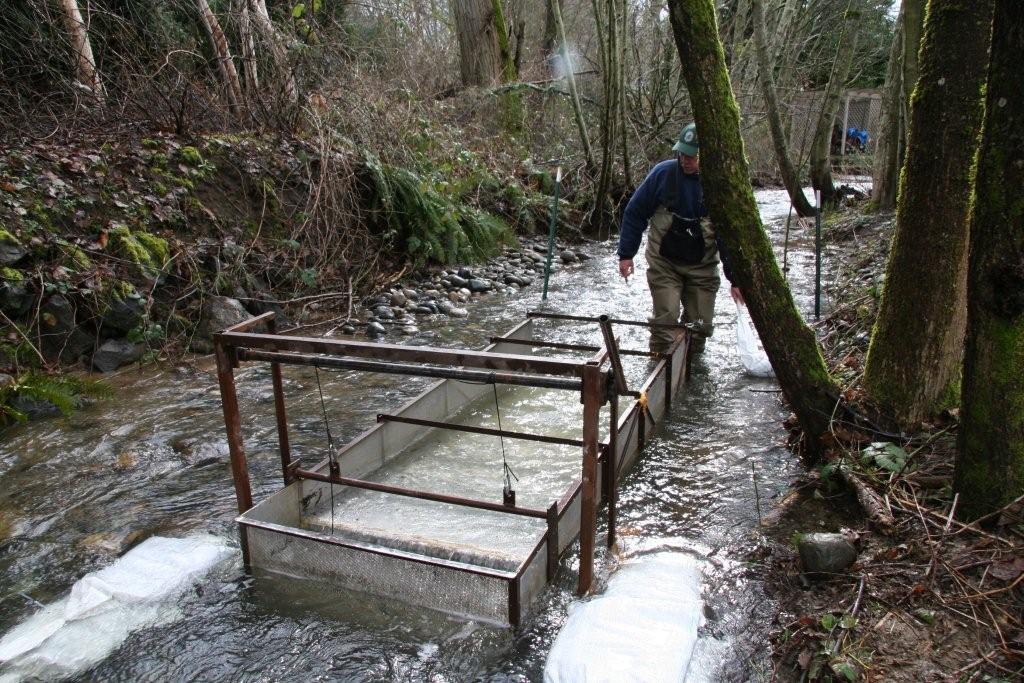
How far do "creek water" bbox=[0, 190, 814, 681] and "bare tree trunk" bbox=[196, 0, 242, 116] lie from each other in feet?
14.0

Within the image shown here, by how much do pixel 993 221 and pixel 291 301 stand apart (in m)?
6.51

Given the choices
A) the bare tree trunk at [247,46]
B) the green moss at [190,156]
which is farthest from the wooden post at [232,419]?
the bare tree trunk at [247,46]

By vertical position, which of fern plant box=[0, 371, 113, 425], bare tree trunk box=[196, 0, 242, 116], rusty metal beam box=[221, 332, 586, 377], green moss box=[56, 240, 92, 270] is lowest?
fern plant box=[0, 371, 113, 425]

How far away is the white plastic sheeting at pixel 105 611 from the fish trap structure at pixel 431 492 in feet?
1.21

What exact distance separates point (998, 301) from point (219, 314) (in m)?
6.28

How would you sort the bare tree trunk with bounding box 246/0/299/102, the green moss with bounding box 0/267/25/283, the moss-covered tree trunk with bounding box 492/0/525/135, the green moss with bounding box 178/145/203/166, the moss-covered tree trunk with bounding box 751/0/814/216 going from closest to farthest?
1. the green moss with bounding box 0/267/25/283
2. the green moss with bounding box 178/145/203/166
3. the bare tree trunk with bounding box 246/0/299/102
4. the moss-covered tree trunk with bounding box 751/0/814/216
5. the moss-covered tree trunk with bounding box 492/0/525/135

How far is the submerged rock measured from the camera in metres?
3.14

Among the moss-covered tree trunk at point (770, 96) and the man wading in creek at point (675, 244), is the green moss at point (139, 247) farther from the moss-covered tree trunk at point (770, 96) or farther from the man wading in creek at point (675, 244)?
the moss-covered tree trunk at point (770, 96)

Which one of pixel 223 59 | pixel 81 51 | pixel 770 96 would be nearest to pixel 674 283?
pixel 223 59

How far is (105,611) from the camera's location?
3.13 meters

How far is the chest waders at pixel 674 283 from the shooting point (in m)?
5.88

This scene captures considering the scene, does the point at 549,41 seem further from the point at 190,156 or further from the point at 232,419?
the point at 232,419

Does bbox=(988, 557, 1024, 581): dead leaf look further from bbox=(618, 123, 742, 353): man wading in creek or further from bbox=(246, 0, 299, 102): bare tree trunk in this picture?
bbox=(246, 0, 299, 102): bare tree trunk

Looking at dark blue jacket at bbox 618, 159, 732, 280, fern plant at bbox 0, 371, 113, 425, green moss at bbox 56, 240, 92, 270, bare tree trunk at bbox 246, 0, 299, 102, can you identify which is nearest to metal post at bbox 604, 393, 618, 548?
dark blue jacket at bbox 618, 159, 732, 280
